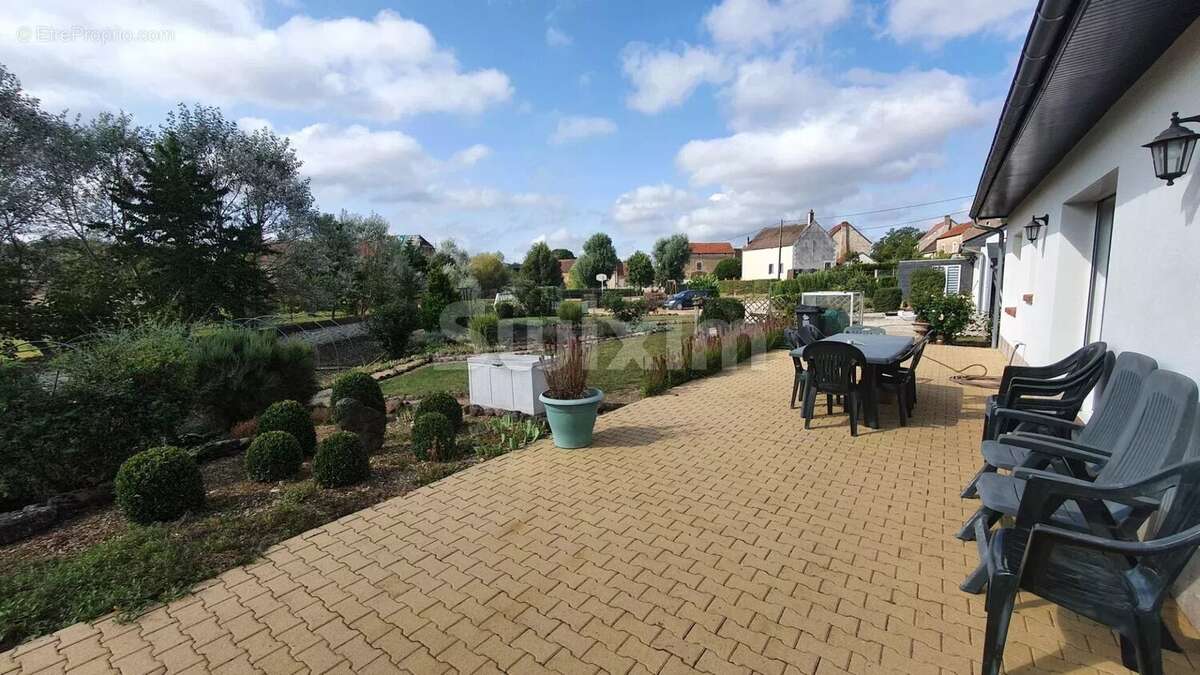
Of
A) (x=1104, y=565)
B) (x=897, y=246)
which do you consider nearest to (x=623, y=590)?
(x=1104, y=565)

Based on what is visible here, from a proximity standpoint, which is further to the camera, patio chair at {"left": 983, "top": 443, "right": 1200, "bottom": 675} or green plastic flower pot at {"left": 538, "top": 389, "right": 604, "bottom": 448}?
green plastic flower pot at {"left": 538, "top": 389, "right": 604, "bottom": 448}

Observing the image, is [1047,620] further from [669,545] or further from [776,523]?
[669,545]

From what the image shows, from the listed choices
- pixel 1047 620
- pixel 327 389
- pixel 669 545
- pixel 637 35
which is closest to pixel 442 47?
pixel 637 35

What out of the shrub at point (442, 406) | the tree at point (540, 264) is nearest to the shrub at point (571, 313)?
the shrub at point (442, 406)

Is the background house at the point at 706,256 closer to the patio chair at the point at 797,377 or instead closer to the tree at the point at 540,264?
the tree at the point at 540,264

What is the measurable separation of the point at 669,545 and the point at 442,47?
744 centimetres

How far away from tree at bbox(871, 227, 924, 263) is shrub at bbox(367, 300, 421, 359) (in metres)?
35.1

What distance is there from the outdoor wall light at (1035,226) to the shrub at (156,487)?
9204 mm

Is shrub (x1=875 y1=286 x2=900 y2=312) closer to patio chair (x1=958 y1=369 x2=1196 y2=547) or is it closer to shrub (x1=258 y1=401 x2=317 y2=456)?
patio chair (x1=958 y1=369 x2=1196 y2=547)

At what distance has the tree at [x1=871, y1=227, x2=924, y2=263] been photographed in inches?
1681

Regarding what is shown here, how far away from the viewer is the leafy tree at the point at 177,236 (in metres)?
15.4

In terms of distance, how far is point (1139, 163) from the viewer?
3211mm

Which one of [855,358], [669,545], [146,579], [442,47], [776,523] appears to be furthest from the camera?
[442,47]

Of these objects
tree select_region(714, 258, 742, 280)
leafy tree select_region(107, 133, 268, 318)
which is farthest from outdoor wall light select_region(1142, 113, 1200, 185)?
tree select_region(714, 258, 742, 280)
